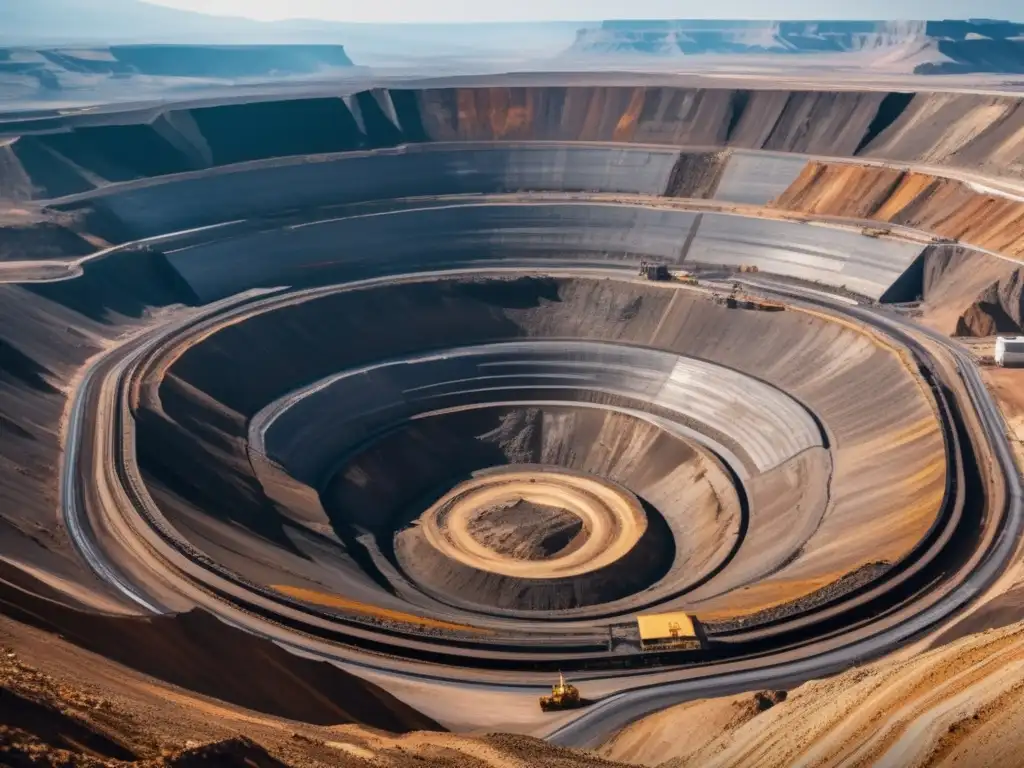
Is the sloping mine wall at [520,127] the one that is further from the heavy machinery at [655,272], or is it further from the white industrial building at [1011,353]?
the white industrial building at [1011,353]

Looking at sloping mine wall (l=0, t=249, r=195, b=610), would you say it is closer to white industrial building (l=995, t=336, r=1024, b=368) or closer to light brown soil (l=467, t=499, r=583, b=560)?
light brown soil (l=467, t=499, r=583, b=560)

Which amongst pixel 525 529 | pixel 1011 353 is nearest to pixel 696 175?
pixel 1011 353

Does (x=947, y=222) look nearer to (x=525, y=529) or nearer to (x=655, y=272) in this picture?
(x=655, y=272)

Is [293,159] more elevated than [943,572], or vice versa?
[293,159]

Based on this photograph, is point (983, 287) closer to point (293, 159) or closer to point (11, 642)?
point (11, 642)

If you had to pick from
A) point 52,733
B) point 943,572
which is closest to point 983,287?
point 943,572

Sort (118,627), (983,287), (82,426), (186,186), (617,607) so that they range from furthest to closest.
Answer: (186,186)
(983,287)
(82,426)
(617,607)
(118,627)

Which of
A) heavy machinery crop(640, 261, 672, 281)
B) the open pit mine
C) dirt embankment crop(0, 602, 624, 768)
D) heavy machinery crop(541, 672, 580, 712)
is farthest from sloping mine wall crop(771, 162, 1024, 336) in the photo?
dirt embankment crop(0, 602, 624, 768)
